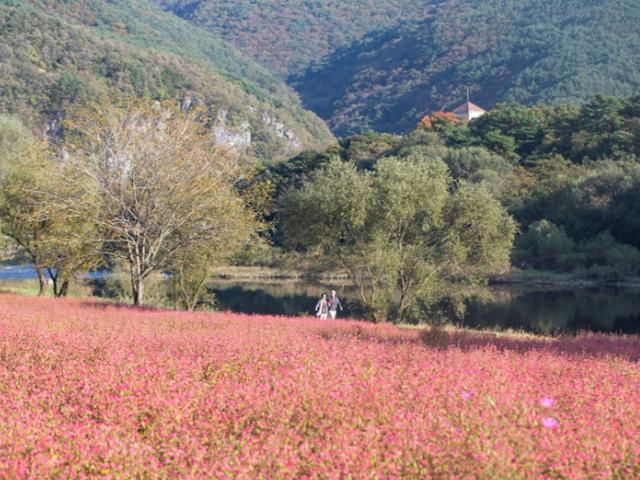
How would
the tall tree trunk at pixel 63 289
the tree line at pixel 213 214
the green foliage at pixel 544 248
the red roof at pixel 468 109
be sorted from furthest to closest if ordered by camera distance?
the red roof at pixel 468 109 < the green foliage at pixel 544 248 < the tall tree trunk at pixel 63 289 < the tree line at pixel 213 214

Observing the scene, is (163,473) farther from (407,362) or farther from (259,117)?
(259,117)

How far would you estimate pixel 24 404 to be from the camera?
23.0ft

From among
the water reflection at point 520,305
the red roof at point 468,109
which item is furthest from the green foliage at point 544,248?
the red roof at point 468,109

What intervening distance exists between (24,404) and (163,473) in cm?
260

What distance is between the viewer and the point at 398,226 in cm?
3023

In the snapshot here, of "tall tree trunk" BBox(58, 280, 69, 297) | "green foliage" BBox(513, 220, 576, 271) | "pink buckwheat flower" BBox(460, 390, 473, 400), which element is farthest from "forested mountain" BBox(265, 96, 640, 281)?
"pink buckwheat flower" BBox(460, 390, 473, 400)

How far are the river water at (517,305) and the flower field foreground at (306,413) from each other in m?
25.6

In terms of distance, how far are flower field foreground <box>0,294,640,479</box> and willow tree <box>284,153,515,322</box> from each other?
20.0 metres

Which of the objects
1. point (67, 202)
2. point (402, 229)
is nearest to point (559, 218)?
point (402, 229)

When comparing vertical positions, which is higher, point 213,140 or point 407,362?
point 213,140

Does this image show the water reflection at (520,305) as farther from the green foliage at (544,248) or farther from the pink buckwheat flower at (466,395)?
the pink buckwheat flower at (466,395)

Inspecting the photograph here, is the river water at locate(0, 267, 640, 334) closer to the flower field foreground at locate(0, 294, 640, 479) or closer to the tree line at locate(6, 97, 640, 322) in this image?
the tree line at locate(6, 97, 640, 322)

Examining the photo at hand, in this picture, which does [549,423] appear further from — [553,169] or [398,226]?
[553,169]

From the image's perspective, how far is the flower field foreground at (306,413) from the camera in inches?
200
